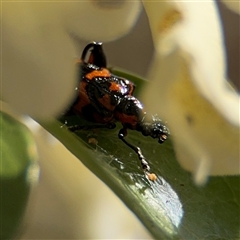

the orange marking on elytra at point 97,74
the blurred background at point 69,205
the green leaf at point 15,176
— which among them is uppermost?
the orange marking on elytra at point 97,74

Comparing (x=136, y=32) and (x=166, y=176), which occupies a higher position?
(x=166, y=176)

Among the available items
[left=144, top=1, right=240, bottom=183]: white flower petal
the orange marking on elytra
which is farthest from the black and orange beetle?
[left=144, top=1, right=240, bottom=183]: white flower petal

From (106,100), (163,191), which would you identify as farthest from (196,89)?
(106,100)

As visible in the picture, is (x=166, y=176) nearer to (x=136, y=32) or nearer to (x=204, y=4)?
(x=204, y=4)

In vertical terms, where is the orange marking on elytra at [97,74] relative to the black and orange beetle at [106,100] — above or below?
above

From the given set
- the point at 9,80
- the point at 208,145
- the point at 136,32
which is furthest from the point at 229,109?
the point at 136,32

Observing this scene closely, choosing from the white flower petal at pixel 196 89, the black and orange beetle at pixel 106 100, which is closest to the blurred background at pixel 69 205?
the black and orange beetle at pixel 106 100

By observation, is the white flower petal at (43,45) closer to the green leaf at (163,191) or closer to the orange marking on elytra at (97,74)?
the green leaf at (163,191)
